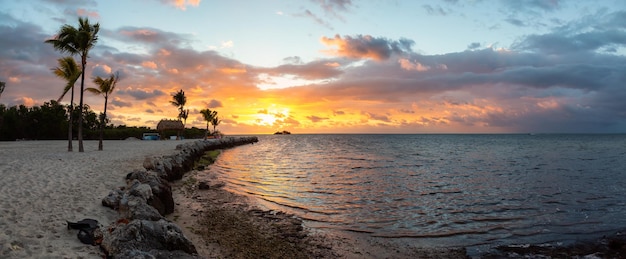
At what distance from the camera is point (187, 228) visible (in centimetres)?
1050

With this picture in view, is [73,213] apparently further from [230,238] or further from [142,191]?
[230,238]

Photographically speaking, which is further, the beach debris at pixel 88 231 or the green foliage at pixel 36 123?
the green foliage at pixel 36 123

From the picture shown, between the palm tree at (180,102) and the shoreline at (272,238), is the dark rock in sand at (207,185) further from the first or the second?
the palm tree at (180,102)

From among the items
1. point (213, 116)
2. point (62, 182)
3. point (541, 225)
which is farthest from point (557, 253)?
point (213, 116)

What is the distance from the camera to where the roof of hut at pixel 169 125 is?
77500 mm

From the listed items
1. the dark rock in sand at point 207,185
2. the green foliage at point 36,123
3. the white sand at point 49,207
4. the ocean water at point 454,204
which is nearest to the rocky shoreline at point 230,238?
the white sand at point 49,207

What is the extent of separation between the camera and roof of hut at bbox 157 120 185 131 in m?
77.5

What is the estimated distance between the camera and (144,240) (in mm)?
6973

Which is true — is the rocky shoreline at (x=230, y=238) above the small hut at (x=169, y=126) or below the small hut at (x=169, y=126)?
below

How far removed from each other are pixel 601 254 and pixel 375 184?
12.7m

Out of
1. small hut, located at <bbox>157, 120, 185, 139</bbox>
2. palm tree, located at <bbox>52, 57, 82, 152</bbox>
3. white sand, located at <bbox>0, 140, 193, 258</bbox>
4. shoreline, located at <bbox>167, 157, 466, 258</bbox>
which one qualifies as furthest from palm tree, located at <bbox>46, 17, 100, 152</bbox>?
small hut, located at <bbox>157, 120, 185, 139</bbox>

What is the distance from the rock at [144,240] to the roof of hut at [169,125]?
75151 millimetres

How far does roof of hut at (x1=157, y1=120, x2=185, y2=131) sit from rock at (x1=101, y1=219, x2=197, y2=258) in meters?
75.2

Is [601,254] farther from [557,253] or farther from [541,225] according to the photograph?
[541,225]
